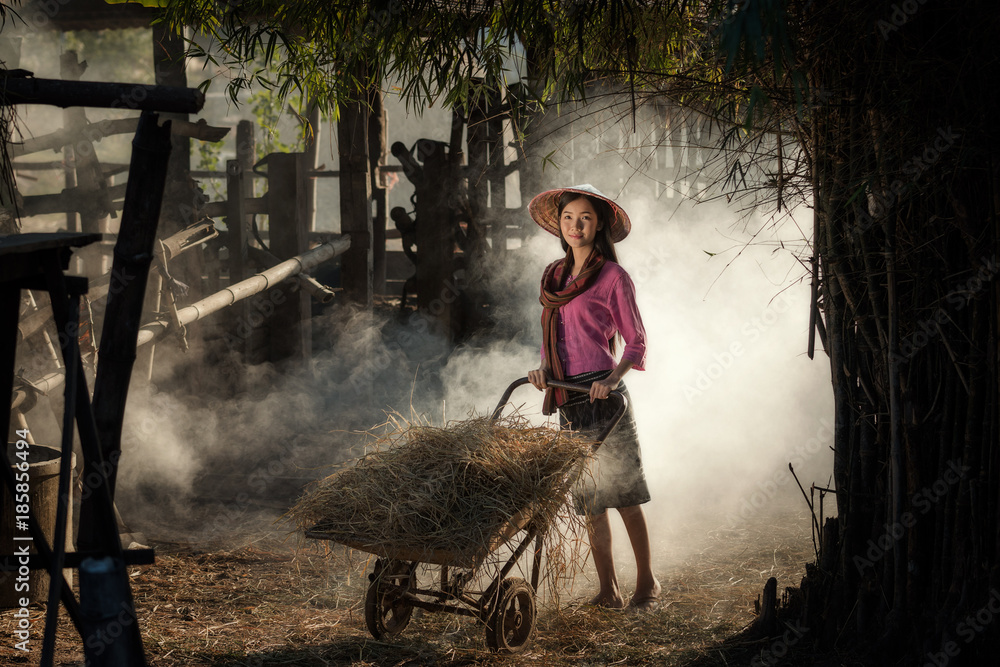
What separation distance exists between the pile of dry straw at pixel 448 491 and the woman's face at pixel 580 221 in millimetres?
1054

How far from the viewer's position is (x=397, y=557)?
3.25 m

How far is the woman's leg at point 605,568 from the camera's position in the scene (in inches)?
172

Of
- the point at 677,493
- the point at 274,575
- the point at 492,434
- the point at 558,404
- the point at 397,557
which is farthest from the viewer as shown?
the point at 677,493

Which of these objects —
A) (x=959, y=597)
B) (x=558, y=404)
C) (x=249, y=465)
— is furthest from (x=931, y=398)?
(x=249, y=465)

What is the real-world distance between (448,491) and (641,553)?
61.1 inches

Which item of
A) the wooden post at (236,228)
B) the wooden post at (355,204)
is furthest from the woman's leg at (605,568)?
the wooden post at (236,228)

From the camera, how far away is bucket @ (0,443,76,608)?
416cm

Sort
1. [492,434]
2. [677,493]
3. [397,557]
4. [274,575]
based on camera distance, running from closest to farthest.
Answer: [397,557] < [492,434] < [274,575] < [677,493]

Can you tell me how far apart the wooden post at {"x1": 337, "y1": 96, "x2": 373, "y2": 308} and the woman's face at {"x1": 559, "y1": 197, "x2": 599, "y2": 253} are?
367 centimetres

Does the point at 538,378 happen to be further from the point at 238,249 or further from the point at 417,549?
the point at 238,249

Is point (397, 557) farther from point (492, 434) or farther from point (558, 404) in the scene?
point (558, 404)

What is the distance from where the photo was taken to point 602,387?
12.9 ft

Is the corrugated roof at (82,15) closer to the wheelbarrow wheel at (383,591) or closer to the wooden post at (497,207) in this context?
the wooden post at (497,207)

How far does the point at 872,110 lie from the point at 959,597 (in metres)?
1.96
